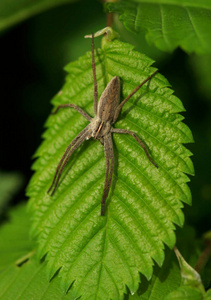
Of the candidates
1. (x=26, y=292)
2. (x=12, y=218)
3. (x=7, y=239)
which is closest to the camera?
(x=26, y=292)

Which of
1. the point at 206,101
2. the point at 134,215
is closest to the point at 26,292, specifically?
the point at 134,215

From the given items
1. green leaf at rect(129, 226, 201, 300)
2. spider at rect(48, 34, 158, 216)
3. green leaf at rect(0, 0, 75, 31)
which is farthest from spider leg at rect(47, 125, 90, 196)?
green leaf at rect(0, 0, 75, 31)

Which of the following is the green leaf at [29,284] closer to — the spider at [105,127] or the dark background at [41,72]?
the spider at [105,127]

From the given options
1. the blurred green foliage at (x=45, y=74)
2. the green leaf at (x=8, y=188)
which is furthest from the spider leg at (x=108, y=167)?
the green leaf at (x=8, y=188)

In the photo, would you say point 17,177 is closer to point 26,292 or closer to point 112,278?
point 26,292

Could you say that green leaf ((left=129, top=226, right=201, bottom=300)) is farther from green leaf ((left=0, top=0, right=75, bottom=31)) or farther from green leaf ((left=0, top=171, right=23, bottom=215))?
green leaf ((left=0, top=0, right=75, bottom=31))

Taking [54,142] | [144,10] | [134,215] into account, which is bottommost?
[134,215]

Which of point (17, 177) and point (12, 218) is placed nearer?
point (12, 218)
